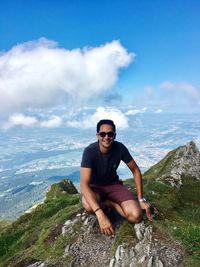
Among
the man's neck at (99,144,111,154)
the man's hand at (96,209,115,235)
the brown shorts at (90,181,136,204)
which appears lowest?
the man's hand at (96,209,115,235)

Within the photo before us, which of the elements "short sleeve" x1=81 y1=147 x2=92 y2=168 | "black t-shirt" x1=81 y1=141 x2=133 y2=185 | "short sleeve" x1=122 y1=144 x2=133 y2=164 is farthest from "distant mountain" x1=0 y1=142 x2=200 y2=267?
"short sleeve" x1=81 y1=147 x2=92 y2=168

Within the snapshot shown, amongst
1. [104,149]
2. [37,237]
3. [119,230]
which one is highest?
[104,149]

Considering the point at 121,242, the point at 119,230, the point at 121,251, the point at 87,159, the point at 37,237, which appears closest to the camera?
the point at 121,251

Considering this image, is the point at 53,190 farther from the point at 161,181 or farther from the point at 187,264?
the point at 187,264

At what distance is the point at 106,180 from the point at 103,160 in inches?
58.3

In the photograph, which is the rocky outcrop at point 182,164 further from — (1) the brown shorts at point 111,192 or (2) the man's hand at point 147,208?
(1) the brown shorts at point 111,192

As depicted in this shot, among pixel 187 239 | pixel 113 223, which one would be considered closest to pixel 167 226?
pixel 187 239

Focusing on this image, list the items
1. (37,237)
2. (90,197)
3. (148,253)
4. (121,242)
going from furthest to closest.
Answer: (37,237), (90,197), (121,242), (148,253)

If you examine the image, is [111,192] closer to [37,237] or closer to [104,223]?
[104,223]

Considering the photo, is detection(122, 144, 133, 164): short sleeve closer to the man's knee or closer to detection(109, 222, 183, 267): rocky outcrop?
the man's knee

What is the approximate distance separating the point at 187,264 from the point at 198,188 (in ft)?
51.0

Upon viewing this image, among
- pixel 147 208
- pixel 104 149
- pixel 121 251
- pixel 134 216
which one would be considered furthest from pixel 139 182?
pixel 121 251

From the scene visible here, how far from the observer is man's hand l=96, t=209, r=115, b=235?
50.6ft

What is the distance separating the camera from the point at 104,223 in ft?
50.8
